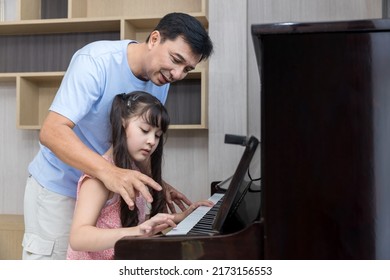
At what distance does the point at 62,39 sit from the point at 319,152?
6.27 ft

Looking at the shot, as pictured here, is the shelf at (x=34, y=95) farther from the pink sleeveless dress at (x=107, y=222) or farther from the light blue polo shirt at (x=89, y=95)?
the pink sleeveless dress at (x=107, y=222)

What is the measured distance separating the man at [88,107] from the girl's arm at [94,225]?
0.17 ft

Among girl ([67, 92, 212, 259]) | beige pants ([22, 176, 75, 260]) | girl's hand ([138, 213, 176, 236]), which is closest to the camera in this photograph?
girl's hand ([138, 213, 176, 236])

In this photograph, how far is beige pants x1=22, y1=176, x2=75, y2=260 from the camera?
134 centimetres

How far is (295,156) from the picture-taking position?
73 centimetres

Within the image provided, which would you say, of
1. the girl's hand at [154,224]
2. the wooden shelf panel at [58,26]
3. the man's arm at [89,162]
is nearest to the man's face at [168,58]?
the man's arm at [89,162]

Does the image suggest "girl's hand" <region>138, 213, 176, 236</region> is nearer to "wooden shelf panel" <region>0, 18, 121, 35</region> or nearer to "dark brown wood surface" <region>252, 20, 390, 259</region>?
"dark brown wood surface" <region>252, 20, 390, 259</region>

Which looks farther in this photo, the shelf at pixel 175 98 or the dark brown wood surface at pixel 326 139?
the shelf at pixel 175 98

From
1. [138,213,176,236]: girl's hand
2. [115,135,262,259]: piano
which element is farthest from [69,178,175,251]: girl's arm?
[115,135,262,259]: piano

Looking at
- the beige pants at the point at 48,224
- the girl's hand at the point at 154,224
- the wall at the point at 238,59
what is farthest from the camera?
the wall at the point at 238,59

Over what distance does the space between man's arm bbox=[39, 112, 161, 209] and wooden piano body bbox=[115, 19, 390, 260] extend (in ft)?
0.67

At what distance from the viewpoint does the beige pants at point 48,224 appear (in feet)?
4.39

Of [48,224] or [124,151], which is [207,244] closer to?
[124,151]
